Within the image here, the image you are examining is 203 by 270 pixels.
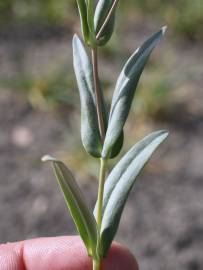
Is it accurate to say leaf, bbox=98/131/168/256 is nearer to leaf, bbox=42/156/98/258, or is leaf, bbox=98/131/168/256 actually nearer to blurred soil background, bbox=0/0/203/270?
leaf, bbox=42/156/98/258

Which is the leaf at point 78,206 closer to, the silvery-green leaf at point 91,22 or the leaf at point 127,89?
the leaf at point 127,89

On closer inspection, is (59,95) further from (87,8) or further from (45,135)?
(87,8)

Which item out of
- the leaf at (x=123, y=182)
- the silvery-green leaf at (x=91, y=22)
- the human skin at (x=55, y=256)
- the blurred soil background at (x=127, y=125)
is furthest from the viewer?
the blurred soil background at (x=127, y=125)

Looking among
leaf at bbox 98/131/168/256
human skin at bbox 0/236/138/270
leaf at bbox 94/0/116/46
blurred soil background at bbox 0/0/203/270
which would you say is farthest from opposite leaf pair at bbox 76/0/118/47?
blurred soil background at bbox 0/0/203/270

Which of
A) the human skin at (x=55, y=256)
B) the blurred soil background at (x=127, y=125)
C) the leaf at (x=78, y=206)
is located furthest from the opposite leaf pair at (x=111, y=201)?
the blurred soil background at (x=127, y=125)

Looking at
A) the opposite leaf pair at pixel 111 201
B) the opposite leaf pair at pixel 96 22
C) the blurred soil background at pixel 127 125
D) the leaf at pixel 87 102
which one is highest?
the opposite leaf pair at pixel 96 22

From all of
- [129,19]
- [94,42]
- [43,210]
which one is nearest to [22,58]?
[129,19]
